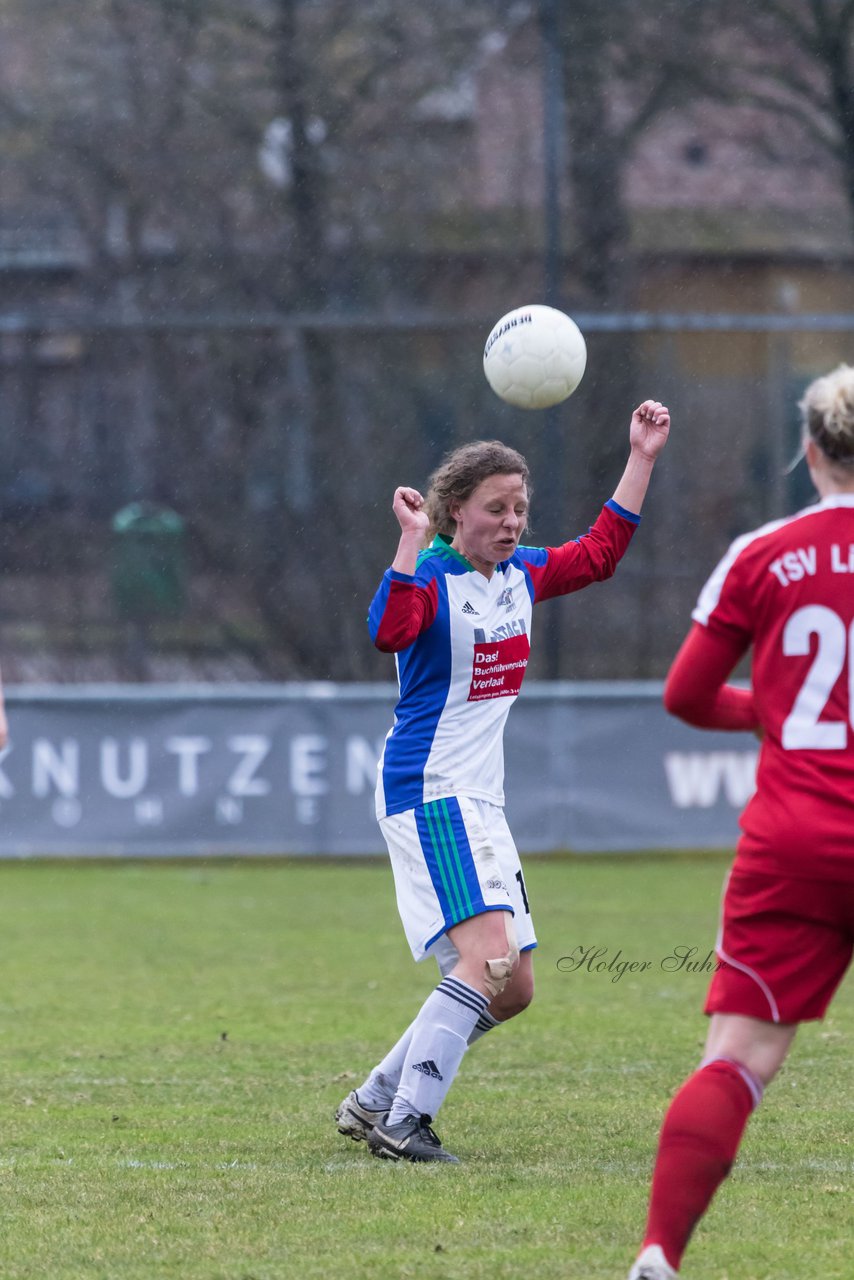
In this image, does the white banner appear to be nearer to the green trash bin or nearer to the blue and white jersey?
the green trash bin

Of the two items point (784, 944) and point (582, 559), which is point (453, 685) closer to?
point (582, 559)

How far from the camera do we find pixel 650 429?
5.15 metres

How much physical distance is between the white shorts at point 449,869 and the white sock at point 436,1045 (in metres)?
0.15

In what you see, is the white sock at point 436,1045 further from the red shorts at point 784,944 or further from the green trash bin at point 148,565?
the green trash bin at point 148,565

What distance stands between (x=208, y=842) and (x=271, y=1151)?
6.97m

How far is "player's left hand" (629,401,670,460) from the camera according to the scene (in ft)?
16.8

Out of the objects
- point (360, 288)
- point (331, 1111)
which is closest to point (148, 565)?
point (360, 288)

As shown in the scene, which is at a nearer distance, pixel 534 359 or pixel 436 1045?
pixel 436 1045

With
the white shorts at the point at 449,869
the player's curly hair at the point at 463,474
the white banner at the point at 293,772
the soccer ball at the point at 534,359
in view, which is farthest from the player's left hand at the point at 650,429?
the white banner at the point at 293,772

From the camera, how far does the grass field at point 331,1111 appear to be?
3.97 meters

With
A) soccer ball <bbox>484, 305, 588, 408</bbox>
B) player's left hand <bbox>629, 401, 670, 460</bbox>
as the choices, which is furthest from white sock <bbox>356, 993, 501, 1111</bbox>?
soccer ball <bbox>484, 305, 588, 408</bbox>

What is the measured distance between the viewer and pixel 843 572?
11.1 feet

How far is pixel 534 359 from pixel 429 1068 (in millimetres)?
2174

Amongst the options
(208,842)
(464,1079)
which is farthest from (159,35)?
(464,1079)
